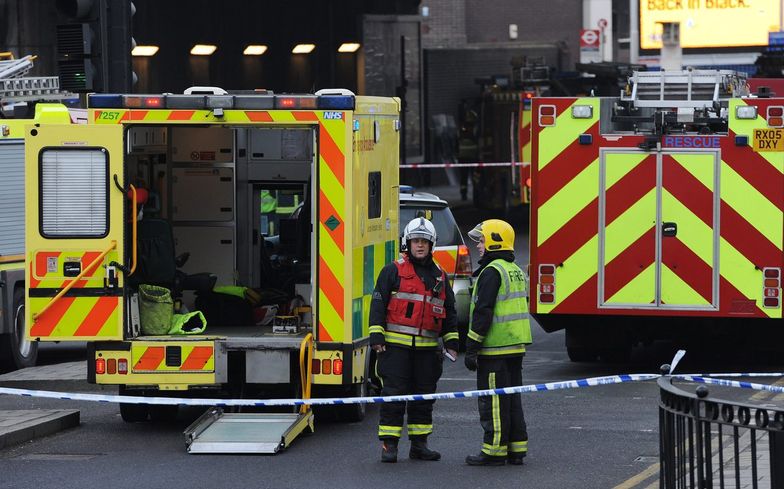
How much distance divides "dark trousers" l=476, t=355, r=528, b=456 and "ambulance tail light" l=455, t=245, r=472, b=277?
5.32 m

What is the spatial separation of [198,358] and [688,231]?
15.3 feet

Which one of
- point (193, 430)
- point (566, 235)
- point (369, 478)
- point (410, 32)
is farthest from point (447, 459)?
point (410, 32)

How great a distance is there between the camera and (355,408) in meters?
11.8

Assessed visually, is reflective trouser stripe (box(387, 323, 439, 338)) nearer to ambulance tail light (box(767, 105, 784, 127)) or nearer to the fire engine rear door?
the fire engine rear door

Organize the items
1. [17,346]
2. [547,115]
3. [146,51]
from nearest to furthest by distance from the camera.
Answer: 1. [547,115]
2. [17,346]
3. [146,51]

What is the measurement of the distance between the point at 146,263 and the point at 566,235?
12.7 feet

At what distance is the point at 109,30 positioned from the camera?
1377cm

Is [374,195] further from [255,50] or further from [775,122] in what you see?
[255,50]

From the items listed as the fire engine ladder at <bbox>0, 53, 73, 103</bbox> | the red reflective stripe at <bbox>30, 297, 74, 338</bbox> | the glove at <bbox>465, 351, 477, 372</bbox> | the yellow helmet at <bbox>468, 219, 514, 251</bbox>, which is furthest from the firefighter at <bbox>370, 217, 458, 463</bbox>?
the fire engine ladder at <bbox>0, 53, 73, 103</bbox>

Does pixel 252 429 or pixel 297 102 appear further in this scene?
pixel 297 102

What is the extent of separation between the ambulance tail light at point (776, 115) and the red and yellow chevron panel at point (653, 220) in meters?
0.05

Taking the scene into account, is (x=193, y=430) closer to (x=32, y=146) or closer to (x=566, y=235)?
(x=32, y=146)

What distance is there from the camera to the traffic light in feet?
44.6

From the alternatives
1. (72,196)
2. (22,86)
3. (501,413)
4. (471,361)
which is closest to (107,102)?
(72,196)
